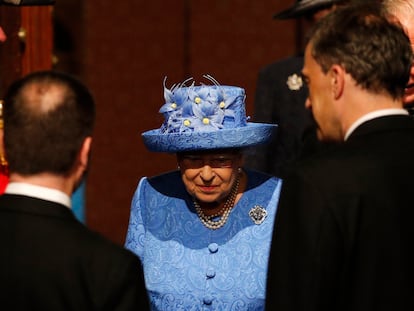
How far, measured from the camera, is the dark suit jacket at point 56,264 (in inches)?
117

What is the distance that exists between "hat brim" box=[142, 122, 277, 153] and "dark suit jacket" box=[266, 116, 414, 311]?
97 centimetres

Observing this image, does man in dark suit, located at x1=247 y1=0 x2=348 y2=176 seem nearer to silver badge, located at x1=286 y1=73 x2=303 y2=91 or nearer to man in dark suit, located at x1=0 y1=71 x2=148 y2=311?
silver badge, located at x1=286 y1=73 x2=303 y2=91

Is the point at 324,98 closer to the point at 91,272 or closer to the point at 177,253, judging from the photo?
the point at 91,272

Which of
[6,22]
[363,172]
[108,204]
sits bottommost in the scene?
[108,204]

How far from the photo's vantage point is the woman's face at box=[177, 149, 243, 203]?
4.21 m

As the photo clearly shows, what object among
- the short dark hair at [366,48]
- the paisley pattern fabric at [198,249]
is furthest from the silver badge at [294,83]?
the short dark hair at [366,48]

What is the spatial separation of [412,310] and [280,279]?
1.10 feet

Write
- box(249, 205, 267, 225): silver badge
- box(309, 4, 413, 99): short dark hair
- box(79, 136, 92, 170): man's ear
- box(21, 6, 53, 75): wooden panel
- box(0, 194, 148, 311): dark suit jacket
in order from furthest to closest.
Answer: box(21, 6, 53, 75): wooden panel
box(249, 205, 267, 225): silver badge
box(309, 4, 413, 99): short dark hair
box(79, 136, 92, 170): man's ear
box(0, 194, 148, 311): dark suit jacket

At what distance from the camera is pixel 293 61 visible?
5.90 metres

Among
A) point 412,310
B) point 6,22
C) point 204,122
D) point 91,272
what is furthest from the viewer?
point 6,22

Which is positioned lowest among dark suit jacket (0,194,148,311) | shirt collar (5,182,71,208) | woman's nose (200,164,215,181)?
dark suit jacket (0,194,148,311)

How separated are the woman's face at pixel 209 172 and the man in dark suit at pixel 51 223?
3.79ft

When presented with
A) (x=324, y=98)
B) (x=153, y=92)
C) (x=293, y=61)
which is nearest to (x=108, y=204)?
(x=153, y=92)

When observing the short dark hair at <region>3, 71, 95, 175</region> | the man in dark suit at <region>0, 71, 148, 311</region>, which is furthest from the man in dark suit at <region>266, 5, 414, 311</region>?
the short dark hair at <region>3, 71, 95, 175</region>
